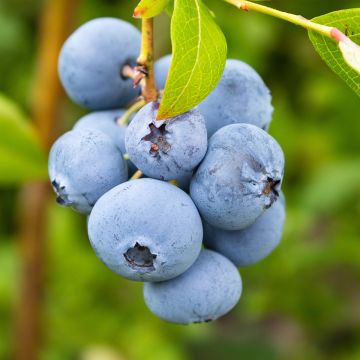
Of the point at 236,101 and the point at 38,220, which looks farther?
the point at 38,220

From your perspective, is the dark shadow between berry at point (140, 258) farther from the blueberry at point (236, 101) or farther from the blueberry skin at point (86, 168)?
the blueberry at point (236, 101)

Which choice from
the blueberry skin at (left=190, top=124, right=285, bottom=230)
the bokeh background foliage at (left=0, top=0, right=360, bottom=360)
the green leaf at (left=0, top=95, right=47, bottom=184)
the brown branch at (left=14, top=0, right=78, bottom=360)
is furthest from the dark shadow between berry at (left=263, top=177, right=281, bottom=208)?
the brown branch at (left=14, top=0, right=78, bottom=360)

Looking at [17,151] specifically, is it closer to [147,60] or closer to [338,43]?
[147,60]

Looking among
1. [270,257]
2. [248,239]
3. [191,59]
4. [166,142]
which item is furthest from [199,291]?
[270,257]

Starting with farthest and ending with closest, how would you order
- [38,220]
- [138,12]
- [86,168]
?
[38,220]
[86,168]
[138,12]

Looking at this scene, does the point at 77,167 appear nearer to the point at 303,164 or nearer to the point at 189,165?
the point at 189,165

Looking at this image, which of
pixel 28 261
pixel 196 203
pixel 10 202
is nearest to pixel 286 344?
pixel 28 261

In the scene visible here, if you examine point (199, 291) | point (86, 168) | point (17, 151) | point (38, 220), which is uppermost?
point (86, 168)
